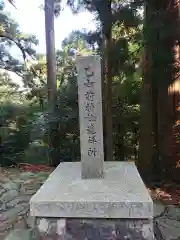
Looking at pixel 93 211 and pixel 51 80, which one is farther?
pixel 51 80

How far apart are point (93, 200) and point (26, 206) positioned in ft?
4.84

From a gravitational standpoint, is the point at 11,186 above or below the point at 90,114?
below

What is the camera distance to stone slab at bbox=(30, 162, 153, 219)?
2184mm

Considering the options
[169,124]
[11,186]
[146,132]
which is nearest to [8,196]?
[11,186]

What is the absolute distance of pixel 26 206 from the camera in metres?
3.45

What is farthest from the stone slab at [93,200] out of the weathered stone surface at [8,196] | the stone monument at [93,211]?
the weathered stone surface at [8,196]

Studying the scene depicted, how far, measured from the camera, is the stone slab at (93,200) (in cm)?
218

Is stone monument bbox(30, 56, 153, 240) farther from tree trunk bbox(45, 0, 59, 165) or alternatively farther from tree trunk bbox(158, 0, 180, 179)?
tree trunk bbox(45, 0, 59, 165)

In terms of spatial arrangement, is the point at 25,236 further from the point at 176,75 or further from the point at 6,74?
the point at 6,74

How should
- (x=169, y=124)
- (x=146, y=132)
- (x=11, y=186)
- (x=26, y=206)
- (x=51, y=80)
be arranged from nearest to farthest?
1. (x=26, y=206)
2. (x=11, y=186)
3. (x=169, y=124)
4. (x=146, y=132)
5. (x=51, y=80)

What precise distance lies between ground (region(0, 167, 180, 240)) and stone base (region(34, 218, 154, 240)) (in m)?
0.53

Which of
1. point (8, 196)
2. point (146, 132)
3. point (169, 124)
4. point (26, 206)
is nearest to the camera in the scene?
point (26, 206)

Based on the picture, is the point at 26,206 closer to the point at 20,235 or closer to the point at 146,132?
the point at 20,235

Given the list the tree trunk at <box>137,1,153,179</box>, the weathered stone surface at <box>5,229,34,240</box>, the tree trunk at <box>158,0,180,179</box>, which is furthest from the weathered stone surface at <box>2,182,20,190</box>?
the tree trunk at <box>158,0,180,179</box>
